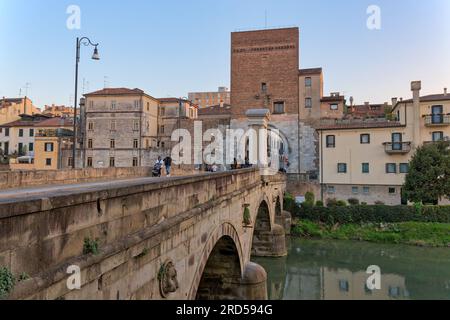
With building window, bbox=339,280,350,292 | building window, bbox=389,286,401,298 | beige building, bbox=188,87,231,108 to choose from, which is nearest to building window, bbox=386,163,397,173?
building window, bbox=339,280,350,292

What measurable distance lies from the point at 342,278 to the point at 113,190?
21023 millimetres

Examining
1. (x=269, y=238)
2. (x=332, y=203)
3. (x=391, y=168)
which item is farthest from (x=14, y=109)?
(x=391, y=168)

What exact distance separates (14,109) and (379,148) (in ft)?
190

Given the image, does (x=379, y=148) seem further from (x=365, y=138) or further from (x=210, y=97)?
(x=210, y=97)

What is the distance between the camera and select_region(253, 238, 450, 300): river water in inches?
778

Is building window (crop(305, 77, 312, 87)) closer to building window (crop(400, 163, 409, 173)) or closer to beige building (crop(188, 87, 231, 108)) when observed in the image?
building window (crop(400, 163, 409, 173))

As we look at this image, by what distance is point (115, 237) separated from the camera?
4.40 meters

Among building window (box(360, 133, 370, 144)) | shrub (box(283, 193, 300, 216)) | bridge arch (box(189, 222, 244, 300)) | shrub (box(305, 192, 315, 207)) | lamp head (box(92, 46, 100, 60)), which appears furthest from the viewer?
building window (box(360, 133, 370, 144))

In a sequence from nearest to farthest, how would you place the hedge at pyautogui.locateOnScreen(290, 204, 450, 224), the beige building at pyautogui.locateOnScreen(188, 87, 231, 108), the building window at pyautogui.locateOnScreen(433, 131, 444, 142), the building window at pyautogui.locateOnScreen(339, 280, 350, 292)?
the building window at pyautogui.locateOnScreen(339, 280, 350, 292), the hedge at pyautogui.locateOnScreen(290, 204, 450, 224), the building window at pyautogui.locateOnScreen(433, 131, 444, 142), the beige building at pyautogui.locateOnScreen(188, 87, 231, 108)

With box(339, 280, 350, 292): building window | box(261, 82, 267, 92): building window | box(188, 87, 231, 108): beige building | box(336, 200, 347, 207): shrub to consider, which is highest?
box(188, 87, 231, 108): beige building

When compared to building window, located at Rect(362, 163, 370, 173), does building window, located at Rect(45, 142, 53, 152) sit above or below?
above

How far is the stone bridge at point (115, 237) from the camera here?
9.77 feet

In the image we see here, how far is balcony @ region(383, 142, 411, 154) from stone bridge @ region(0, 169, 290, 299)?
28.9 meters
